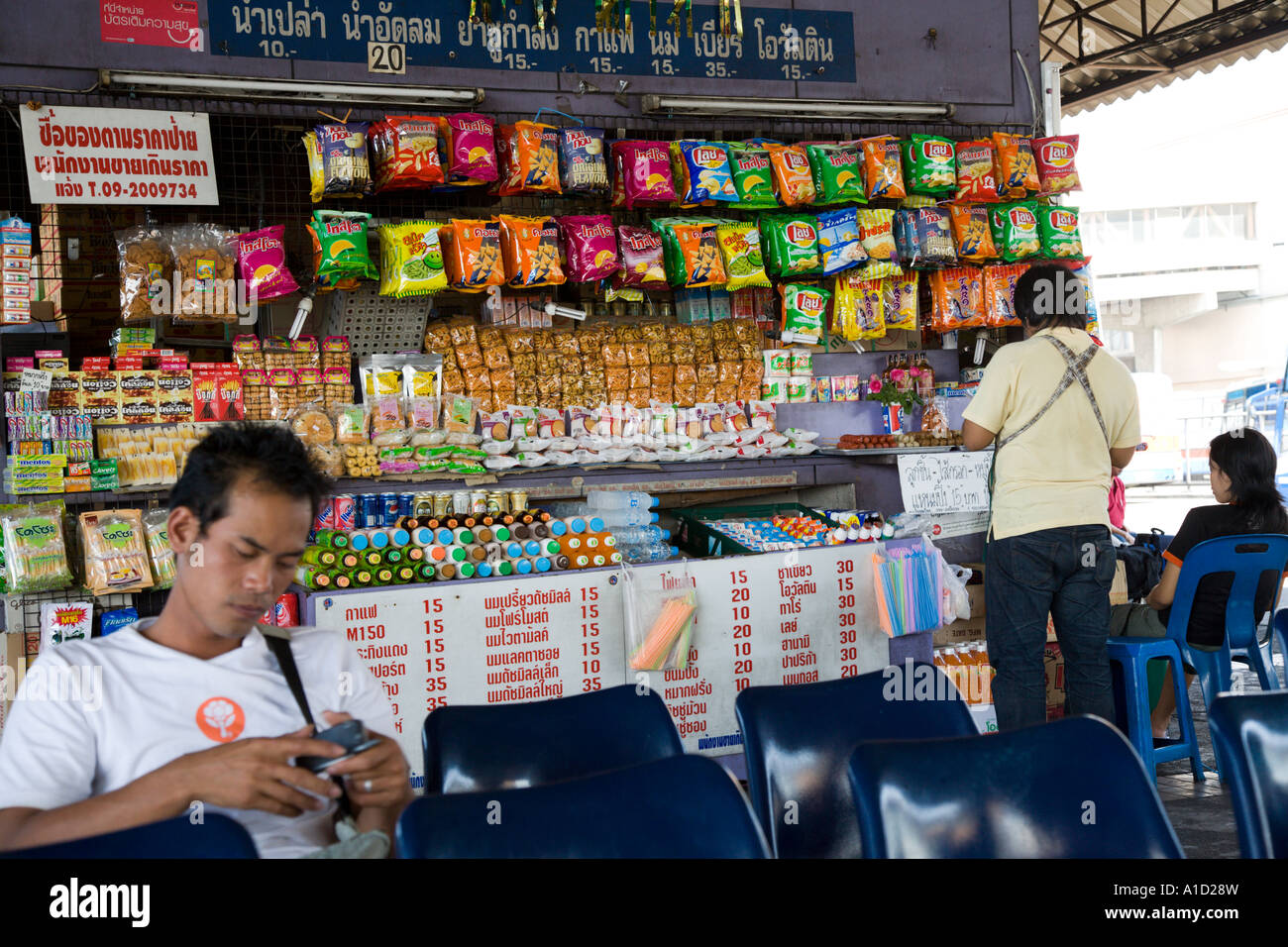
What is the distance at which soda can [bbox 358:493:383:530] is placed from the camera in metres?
4.54

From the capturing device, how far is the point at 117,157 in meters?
4.50

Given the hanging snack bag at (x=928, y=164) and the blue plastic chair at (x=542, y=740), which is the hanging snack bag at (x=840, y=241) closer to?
the hanging snack bag at (x=928, y=164)

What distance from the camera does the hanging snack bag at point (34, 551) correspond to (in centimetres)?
403

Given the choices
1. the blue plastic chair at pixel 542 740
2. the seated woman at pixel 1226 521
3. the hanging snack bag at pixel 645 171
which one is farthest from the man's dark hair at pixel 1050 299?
the blue plastic chair at pixel 542 740

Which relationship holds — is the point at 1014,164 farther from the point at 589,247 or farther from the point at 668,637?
the point at 668,637

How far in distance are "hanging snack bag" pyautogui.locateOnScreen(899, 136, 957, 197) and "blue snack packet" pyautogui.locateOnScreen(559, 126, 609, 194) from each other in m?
1.53

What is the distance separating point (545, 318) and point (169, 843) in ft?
13.7

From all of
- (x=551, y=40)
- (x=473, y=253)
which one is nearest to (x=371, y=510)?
(x=473, y=253)

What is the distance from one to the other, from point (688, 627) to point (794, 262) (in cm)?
206

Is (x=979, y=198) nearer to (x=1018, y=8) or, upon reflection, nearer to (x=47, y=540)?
(x=1018, y=8)

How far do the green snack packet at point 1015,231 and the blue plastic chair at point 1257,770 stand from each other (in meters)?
4.09

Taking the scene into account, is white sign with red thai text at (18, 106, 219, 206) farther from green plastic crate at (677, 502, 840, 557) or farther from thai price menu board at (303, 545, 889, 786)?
green plastic crate at (677, 502, 840, 557)

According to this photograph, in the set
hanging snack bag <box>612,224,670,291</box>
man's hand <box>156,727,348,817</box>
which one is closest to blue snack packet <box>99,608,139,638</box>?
hanging snack bag <box>612,224,670,291</box>
